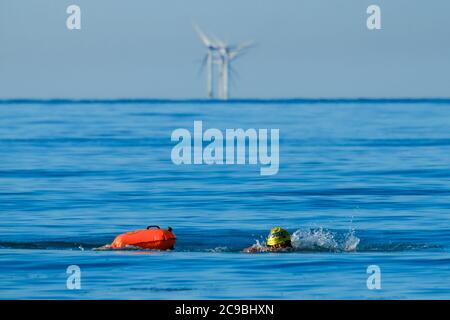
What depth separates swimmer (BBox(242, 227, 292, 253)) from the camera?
4122cm

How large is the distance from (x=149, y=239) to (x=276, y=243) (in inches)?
146

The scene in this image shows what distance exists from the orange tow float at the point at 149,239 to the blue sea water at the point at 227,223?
54 cm

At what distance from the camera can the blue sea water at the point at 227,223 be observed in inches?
1399

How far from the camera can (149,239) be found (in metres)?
41.8

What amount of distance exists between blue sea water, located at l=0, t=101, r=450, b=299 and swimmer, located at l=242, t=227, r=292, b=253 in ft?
2.47

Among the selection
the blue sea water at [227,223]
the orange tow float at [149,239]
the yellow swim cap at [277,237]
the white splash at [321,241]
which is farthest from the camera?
the white splash at [321,241]

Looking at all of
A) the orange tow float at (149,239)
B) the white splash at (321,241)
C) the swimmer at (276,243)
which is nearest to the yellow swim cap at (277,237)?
the swimmer at (276,243)

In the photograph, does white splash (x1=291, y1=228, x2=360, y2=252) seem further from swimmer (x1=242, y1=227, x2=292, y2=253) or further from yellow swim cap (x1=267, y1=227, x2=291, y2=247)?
yellow swim cap (x1=267, y1=227, x2=291, y2=247)

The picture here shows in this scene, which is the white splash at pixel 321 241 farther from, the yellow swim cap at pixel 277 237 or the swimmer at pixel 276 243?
the yellow swim cap at pixel 277 237

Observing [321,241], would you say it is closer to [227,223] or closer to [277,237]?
[277,237]

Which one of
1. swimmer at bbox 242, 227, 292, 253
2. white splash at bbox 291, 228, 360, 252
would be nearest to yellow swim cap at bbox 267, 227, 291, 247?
swimmer at bbox 242, 227, 292, 253
